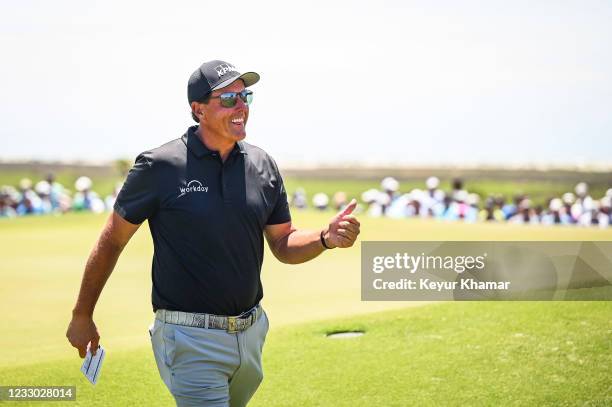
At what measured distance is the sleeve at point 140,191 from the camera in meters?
4.39

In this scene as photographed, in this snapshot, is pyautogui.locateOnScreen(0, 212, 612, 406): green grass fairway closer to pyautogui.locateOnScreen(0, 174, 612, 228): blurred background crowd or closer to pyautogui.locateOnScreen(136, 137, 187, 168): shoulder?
pyautogui.locateOnScreen(136, 137, 187, 168): shoulder

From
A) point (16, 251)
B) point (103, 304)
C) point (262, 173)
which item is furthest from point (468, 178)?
point (262, 173)

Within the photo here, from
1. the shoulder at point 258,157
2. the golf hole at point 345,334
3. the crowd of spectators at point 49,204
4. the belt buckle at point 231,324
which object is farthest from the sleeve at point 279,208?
the crowd of spectators at point 49,204

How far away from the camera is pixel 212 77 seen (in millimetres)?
4621

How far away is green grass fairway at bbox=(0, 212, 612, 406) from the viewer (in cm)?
678

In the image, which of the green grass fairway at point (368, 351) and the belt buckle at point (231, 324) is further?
the green grass fairway at point (368, 351)

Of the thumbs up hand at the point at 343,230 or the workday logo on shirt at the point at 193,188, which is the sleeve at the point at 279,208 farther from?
the workday logo on shirt at the point at 193,188

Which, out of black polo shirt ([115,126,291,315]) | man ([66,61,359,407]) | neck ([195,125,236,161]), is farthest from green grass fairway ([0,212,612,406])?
neck ([195,125,236,161])

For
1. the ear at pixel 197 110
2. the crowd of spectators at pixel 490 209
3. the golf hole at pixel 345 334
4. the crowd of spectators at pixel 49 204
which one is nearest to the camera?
the ear at pixel 197 110

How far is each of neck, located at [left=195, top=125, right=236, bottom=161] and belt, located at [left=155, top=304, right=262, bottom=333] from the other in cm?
83

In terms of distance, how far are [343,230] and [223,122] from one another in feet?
2.81

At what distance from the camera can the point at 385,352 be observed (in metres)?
7.84

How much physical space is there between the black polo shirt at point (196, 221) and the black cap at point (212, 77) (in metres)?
0.29

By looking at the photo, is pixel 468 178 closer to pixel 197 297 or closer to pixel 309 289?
pixel 309 289
